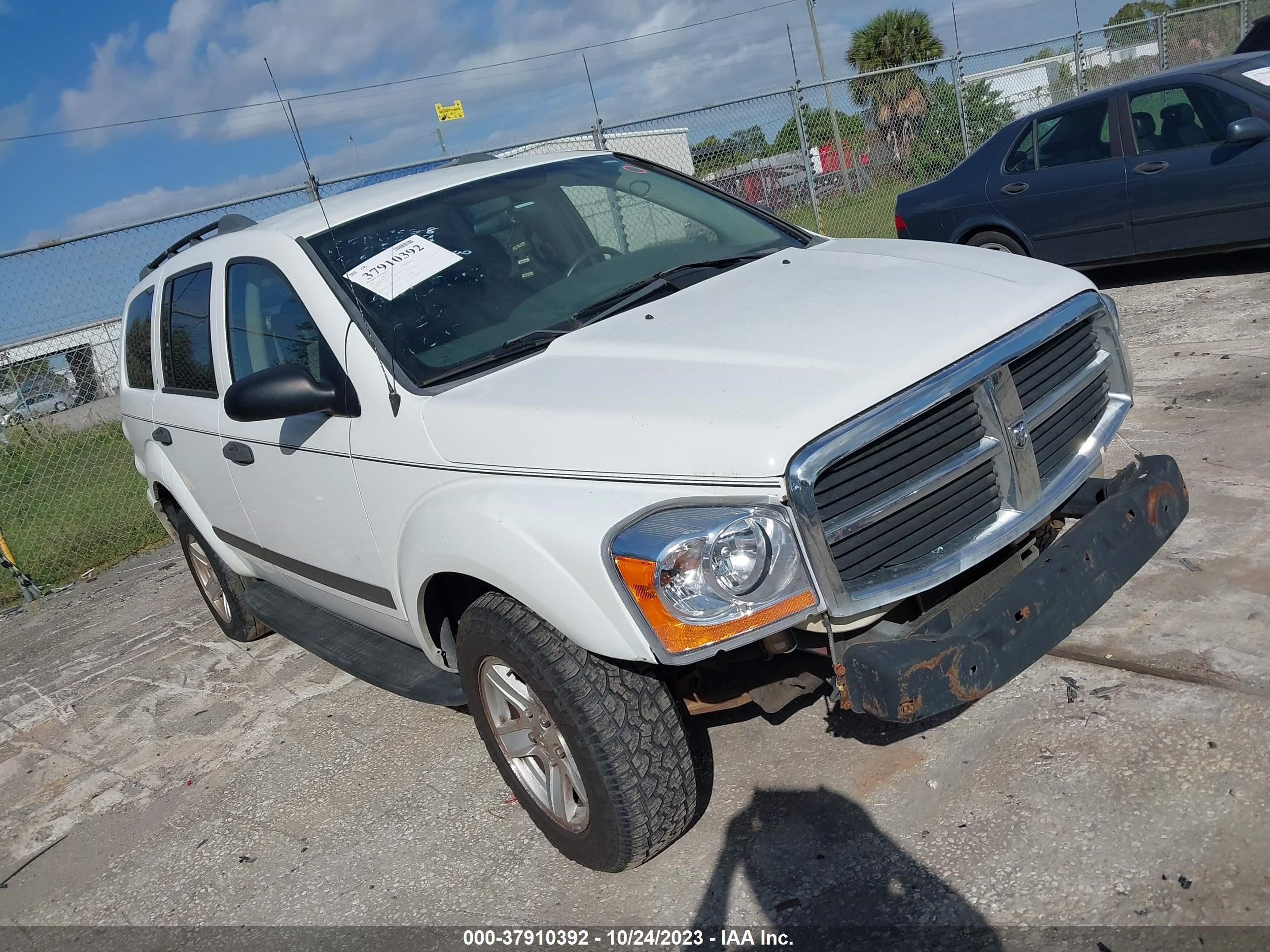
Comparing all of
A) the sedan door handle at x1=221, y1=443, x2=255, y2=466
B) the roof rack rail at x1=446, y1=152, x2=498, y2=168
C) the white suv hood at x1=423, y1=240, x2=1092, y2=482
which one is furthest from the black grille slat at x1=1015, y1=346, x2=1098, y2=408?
the sedan door handle at x1=221, y1=443, x2=255, y2=466

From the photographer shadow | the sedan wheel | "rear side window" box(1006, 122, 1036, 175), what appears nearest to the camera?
the photographer shadow

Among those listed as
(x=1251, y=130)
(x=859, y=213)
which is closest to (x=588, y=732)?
(x=1251, y=130)

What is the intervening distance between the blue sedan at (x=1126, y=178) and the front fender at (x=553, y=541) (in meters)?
5.99

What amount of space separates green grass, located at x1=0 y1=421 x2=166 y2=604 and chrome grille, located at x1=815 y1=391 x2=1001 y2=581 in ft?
25.1

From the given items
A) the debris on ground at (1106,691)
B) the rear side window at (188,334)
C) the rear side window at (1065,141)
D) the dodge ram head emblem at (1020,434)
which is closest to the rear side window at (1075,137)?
the rear side window at (1065,141)

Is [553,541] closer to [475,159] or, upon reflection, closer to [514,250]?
[514,250]

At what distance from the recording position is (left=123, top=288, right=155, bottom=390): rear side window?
197 inches

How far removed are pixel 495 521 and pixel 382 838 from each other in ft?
4.74

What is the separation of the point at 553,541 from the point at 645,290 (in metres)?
1.17

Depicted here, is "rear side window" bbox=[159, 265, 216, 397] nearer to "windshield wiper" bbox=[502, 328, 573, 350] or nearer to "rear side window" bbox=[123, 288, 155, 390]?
"rear side window" bbox=[123, 288, 155, 390]

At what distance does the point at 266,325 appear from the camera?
3732 mm

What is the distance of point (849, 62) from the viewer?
33.8m

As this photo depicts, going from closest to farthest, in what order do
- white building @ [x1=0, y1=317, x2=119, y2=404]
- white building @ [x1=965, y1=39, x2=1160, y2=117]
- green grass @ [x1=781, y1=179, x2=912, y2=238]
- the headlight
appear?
1. the headlight
2. white building @ [x1=0, y1=317, x2=119, y2=404]
3. green grass @ [x1=781, y1=179, x2=912, y2=238]
4. white building @ [x1=965, y1=39, x2=1160, y2=117]

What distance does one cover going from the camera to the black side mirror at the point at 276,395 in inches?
121
